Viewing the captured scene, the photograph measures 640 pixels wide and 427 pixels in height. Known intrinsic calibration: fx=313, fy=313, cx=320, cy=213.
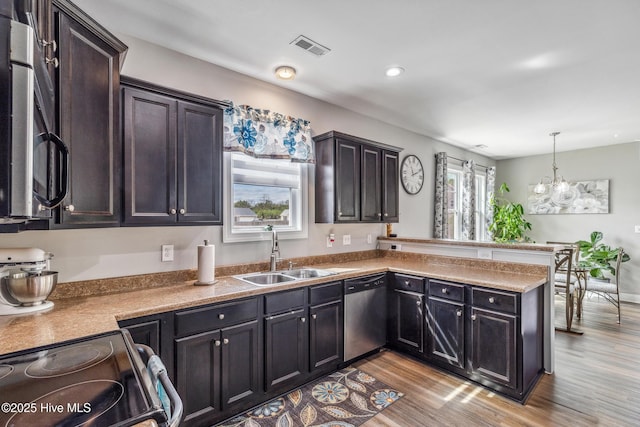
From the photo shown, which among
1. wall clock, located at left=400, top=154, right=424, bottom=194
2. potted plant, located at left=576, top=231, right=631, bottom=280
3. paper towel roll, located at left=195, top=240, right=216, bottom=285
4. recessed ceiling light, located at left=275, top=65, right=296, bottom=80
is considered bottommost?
potted plant, located at left=576, top=231, right=631, bottom=280

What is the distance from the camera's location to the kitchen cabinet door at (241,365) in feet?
6.84

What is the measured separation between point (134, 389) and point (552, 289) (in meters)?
3.18

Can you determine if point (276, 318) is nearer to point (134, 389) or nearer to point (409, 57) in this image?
point (134, 389)

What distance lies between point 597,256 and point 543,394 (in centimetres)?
372

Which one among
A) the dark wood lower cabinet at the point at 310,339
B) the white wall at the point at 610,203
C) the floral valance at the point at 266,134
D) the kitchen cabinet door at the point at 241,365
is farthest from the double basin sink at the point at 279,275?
the white wall at the point at 610,203

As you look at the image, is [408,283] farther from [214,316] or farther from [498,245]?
[214,316]

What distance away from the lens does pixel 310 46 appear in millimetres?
2416

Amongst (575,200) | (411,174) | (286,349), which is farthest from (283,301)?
(575,200)

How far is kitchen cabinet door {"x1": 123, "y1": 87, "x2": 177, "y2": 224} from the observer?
1922mm

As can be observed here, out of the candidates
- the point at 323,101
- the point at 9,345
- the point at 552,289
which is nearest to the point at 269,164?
the point at 323,101

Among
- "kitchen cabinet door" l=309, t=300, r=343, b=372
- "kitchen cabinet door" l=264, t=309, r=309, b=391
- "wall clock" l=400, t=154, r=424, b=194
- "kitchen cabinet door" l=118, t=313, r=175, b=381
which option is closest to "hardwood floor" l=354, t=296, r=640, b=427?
"kitchen cabinet door" l=309, t=300, r=343, b=372

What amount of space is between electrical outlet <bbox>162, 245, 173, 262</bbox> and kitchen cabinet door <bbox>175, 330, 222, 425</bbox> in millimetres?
704

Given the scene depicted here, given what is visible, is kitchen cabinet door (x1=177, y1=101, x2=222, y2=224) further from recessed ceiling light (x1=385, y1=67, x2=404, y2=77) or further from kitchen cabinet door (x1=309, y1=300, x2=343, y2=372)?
recessed ceiling light (x1=385, y1=67, x2=404, y2=77)

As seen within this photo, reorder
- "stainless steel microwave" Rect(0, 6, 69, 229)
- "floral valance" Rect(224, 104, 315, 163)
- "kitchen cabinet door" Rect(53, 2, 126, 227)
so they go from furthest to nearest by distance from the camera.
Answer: "floral valance" Rect(224, 104, 315, 163) < "kitchen cabinet door" Rect(53, 2, 126, 227) < "stainless steel microwave" Rect(0, 6, 69, 229)
